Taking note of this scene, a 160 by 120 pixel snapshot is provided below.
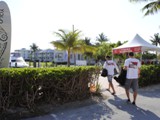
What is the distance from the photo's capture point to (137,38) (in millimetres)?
18344

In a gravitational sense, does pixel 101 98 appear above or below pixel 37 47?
below

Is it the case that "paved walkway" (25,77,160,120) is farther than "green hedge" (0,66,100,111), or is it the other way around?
"paved walkway" (25,77,160,120)

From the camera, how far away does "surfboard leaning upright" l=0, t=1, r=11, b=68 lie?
859 centimetres

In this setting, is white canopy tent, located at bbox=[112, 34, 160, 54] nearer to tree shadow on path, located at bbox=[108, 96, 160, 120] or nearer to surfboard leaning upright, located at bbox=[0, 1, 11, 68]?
tree shadow on path, located at bbox=[108, 96, 160, 120]

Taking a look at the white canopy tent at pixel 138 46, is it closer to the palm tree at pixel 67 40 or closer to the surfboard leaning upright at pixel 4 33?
the palm tree at pixel 67 40

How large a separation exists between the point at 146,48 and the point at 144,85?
6.61 meters

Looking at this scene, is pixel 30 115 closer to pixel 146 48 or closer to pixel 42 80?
pixel 42 80

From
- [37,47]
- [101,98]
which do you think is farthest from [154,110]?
[37,47]

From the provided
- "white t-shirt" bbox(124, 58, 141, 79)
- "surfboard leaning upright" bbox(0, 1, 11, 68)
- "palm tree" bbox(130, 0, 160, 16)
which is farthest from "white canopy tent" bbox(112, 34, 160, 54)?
"surfboard leaning upright" bbox(0, 1, 11, 68)

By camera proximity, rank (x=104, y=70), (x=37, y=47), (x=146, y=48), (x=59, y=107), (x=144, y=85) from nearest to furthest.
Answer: (x=59, y=107)
(x=104, y=70)
(x=144, y=85)
(x=146, y=48)
(x=37, y=47)

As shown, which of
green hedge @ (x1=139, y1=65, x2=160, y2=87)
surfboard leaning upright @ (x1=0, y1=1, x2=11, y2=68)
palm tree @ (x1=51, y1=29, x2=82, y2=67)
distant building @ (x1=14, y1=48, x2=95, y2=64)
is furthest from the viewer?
distant building @ (x1=14, y1=48, x2=95, y2=64)

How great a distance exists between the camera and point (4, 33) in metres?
8.62

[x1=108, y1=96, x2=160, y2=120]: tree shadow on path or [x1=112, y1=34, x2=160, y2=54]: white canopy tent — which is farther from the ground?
[x1=112, y1=34, x2=160, y2=54]: white canopy tent

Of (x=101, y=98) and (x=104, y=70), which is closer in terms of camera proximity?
(x=101, y=98)
